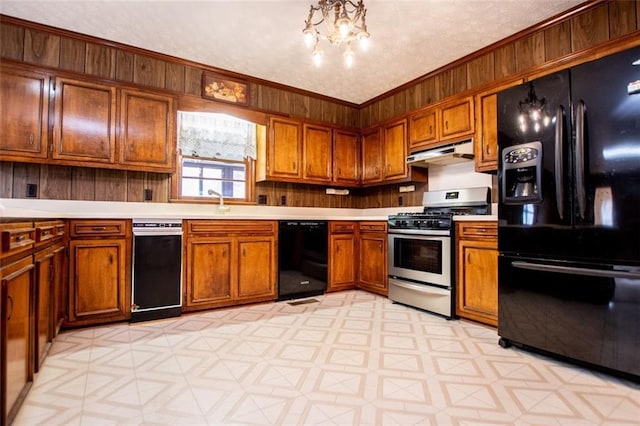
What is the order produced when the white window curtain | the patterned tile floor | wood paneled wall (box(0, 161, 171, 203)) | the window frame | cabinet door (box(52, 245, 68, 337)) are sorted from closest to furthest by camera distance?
the patterned tile floor
cabinet door (box(52, 245, 68, 337))
wood paneled wall (box(0, 161, 171, 203))
the window frame
the white window curtain

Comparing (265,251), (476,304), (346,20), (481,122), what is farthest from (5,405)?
(481,122)

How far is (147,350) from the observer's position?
2268mm

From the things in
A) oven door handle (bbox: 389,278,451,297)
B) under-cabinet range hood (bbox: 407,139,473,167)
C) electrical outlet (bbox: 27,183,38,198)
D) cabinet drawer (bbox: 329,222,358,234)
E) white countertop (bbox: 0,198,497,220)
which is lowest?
oven door handle (bbox: 389,278,451,297)

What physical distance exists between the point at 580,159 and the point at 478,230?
1.00m

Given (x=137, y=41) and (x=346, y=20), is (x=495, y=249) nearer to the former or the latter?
(x=346, y=20)

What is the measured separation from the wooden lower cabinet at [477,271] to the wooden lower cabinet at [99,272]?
9.64ft

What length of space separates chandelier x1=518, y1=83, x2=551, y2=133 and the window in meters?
2.84

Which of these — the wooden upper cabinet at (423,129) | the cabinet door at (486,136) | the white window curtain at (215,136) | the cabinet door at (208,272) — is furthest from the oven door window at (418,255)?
the white window curtain at (215,136)

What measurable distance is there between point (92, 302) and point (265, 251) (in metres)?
1.57

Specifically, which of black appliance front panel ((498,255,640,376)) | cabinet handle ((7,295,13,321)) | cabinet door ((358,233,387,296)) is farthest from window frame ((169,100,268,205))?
black appliance front panel ((498,255,640,376))

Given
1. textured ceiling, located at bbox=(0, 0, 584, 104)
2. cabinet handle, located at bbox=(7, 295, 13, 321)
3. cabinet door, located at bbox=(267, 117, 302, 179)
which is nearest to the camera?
cabinet handle, located at bbox=(7, 295, 13, 321)

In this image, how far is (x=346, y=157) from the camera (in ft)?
14.9

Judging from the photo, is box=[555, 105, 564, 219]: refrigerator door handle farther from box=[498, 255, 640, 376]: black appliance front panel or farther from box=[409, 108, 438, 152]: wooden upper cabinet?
box=[409, 108, 438, 152]: wooden upper cabinet

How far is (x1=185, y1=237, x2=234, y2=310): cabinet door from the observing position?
3135 mm
